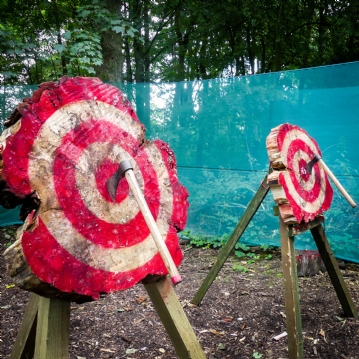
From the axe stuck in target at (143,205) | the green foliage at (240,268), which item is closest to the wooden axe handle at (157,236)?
the axe stuck in target at (143,205)

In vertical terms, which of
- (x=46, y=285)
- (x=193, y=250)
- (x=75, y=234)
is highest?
(x=75, y=234)

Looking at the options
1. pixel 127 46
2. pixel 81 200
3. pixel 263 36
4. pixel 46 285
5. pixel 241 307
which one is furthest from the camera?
pixel 127 46

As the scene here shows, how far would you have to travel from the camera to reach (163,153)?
Result: 1.39 meters

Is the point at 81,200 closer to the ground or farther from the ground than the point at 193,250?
farther from the ground

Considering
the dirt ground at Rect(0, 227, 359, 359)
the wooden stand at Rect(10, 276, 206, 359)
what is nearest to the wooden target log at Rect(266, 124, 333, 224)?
the dirt ground at Rect(0, 227, 359, 359)

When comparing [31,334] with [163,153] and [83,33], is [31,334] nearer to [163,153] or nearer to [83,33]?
[163,153]

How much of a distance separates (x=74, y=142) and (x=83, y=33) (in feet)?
11.8

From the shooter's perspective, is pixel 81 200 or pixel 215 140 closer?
pixel 81 200

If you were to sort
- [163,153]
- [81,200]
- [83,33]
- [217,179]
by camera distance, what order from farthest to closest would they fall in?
[83,33], [217,179], [163,153], [81,200]

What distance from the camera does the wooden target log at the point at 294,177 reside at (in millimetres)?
1901

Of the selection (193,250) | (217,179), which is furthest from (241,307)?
(217,179)

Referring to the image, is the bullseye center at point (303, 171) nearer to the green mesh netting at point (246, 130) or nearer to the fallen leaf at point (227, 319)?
the fallen leaf at point (227, 319)

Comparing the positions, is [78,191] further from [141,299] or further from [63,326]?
[141,299]

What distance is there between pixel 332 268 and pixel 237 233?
626 millimetres
